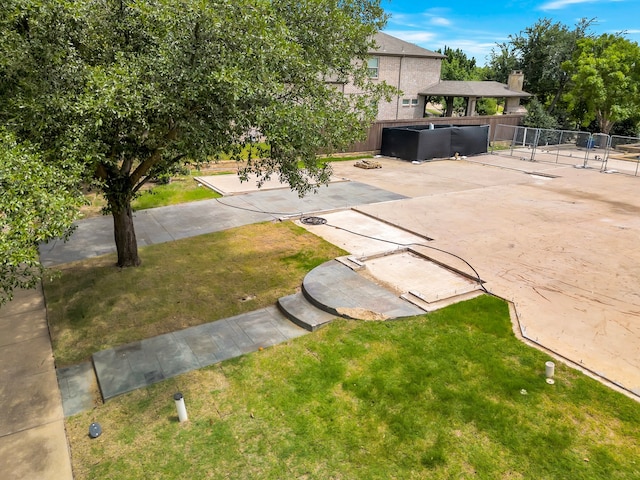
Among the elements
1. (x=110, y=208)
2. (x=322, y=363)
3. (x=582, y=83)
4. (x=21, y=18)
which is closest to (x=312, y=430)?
(x=322, y=363)

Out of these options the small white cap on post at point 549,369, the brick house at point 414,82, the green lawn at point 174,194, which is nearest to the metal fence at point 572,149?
the brick house at point 414,82

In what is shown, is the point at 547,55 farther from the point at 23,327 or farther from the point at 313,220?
the point at 23,327

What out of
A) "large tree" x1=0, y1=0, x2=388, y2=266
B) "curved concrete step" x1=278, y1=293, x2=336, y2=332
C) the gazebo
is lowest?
"curved concrete step" x1=278, y1=293, x2=336, y2=332

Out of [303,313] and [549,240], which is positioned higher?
[549,240]

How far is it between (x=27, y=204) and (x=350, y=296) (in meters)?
5.92

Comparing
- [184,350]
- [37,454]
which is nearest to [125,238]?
[184,350]

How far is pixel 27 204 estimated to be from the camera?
453 cm

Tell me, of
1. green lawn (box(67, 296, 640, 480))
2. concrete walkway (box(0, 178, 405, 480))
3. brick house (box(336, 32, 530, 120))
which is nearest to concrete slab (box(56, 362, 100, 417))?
concrete walkway (box(0, 178, 405, 480))

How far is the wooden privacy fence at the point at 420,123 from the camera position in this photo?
1009 inches

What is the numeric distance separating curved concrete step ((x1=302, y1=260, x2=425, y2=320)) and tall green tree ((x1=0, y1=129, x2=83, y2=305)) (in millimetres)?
4858

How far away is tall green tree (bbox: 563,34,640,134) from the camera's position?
28656mm

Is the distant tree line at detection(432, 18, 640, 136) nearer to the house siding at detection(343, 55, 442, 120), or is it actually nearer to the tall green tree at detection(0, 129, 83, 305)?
the house siding at detection(343, 55, 442, 120)

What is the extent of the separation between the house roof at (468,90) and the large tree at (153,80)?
2827cm

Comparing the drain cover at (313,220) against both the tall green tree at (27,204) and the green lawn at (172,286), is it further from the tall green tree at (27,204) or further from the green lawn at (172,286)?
the tall green tree at (27,204)
